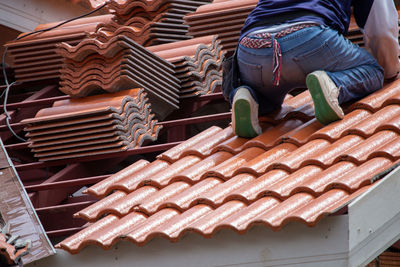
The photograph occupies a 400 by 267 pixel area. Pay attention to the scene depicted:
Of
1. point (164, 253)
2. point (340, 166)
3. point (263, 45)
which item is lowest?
point (164, 253)

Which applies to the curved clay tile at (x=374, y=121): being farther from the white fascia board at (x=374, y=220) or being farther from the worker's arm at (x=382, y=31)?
the white fascia board at (x=374, y=220)

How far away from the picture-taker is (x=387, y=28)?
5613 millimetres

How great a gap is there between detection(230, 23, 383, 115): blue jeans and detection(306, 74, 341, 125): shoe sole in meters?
0.17

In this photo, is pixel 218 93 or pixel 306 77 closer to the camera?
pixel 306 77

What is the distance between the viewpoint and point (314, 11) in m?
5.52

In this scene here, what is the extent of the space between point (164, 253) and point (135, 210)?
0.55 meters

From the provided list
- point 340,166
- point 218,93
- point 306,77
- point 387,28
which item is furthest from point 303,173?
point 218,93

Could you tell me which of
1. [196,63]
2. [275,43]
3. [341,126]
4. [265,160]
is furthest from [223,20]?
[265,160]

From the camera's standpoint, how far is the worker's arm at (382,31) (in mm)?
5621

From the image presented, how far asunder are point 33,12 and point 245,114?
577cm

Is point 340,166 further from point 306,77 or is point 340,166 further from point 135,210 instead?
point 135,210

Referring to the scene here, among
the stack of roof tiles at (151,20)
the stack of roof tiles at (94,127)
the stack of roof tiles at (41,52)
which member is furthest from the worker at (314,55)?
the stack of roof tiles at (41,52)

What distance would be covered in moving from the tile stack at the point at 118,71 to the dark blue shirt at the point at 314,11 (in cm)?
158

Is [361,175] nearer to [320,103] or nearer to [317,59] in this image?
[320,103]
